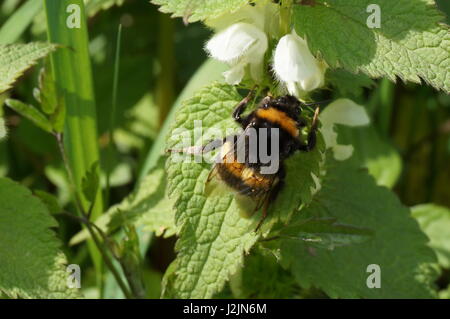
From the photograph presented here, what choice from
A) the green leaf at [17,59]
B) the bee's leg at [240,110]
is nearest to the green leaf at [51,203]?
the green leaf at [17,59]

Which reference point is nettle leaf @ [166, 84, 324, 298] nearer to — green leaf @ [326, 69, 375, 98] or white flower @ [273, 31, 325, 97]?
white flower @ [273, 31, 325, 97]

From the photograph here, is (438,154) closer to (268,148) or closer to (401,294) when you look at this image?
(401,294)

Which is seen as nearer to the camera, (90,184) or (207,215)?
(207,215)

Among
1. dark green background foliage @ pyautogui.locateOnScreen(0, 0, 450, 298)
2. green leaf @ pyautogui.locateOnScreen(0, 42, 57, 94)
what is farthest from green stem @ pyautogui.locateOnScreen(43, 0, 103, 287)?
green leaf @ pyautogui.locateOnScreen(0, 42, 57, 94)

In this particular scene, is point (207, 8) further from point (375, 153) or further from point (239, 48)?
point (375, 153)

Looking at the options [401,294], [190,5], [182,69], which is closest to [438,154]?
[182,69]

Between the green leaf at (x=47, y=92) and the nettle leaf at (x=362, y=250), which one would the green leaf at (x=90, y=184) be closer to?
the green leaf at (x=47, y=92)

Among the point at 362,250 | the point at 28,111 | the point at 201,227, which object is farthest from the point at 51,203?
the point at 362,250
